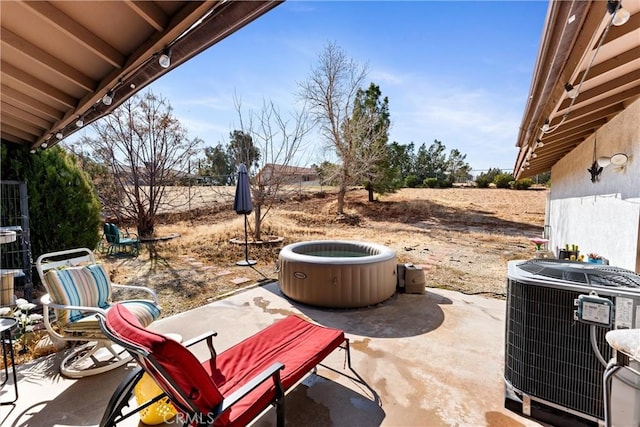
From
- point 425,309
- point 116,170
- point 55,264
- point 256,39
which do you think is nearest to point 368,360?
point 425,309

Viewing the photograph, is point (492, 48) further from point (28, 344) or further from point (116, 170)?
point (116, 170)

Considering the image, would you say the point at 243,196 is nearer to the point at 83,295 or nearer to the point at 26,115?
the point at 26,115

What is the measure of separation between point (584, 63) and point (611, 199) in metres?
2.58

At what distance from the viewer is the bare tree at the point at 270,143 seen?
968 centimetres

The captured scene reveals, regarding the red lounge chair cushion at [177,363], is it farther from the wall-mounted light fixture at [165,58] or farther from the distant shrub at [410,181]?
the distant shrub at [410,181]

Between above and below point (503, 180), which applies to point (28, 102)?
below

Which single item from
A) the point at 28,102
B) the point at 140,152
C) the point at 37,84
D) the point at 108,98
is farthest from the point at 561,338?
the point at 140,152

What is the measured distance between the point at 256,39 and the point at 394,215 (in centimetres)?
1303

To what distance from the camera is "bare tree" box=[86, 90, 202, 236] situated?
29.7 feet

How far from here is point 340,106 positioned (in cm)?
1606

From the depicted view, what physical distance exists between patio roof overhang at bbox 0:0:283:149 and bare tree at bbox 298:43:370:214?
1254 cm

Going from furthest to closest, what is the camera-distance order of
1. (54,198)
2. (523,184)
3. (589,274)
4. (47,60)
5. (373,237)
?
(523,184) < (373,237) < (54,198) < (47,60) < (589,274)

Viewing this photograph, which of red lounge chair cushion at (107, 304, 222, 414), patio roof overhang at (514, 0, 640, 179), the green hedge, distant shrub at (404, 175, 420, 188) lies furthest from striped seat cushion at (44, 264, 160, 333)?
distant shrub at (404, 175, 420, 188)

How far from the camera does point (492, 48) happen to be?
468cm
